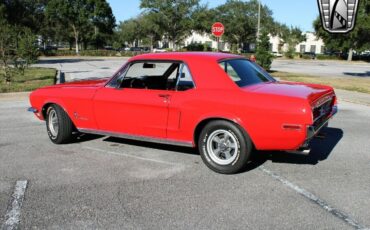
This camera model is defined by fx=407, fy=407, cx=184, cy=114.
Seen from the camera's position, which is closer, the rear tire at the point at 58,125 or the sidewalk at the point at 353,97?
the rear tire at the point at 58,125

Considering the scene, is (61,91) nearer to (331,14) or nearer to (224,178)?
(224,178)

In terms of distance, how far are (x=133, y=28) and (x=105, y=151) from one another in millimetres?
90759

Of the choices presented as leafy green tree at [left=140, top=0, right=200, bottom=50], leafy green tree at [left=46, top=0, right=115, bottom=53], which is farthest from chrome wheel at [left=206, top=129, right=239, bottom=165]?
leafy green tree at [left=140, top=0, right=200, bottom=50]

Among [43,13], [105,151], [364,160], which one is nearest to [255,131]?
[364,160]

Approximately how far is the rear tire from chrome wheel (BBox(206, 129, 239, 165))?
253cm

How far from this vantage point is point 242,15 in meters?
80.2

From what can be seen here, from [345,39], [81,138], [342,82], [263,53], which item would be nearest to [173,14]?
[345,39]

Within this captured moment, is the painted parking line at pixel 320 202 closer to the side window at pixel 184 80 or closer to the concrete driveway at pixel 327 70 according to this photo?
the side window at pixel 184 80

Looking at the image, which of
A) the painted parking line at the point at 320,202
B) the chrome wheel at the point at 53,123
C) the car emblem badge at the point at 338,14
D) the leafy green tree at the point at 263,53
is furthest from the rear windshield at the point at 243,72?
the leafy green tree at the point at 263,53

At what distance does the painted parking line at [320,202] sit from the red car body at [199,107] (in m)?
0.45

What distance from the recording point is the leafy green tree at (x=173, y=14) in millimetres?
72688

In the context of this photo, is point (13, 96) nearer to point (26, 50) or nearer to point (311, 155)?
point (26, 50)

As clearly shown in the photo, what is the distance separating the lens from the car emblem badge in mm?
16031

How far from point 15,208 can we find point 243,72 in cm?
335
